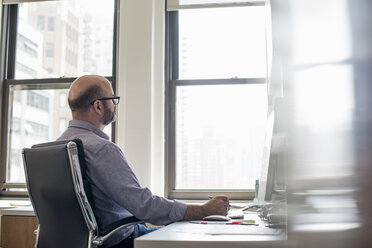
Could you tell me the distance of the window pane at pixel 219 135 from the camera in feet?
11.4

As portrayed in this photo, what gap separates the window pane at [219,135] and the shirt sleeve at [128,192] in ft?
6.58

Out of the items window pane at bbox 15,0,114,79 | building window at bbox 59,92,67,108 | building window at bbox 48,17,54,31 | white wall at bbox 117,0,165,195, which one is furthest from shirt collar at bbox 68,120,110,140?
building window at bbox 48,17,54,31

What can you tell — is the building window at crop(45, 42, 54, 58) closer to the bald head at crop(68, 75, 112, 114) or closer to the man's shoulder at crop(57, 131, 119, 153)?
the bald head at crop(68, 75, 112, 114)

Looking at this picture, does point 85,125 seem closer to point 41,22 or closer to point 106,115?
point 106,115

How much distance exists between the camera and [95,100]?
5.88 feet

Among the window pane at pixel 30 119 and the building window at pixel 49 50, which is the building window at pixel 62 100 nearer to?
the window pane at pixel 30 119

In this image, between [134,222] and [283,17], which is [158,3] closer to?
[134,222]

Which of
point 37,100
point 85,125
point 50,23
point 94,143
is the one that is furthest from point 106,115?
point 50,23

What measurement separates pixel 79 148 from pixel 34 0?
282cm

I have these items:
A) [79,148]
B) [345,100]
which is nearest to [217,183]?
[79,148]

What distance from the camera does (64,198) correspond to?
4.74 feet

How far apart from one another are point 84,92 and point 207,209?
722mm

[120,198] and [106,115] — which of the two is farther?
[106,115]

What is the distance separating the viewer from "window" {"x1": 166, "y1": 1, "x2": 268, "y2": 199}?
349 cm
